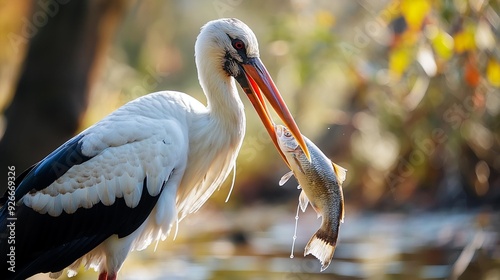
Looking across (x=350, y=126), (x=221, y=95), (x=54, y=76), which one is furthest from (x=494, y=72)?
(x=350, y=126)

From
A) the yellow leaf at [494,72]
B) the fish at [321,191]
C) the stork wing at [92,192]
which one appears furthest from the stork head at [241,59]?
the yellow leaf at [494,72]

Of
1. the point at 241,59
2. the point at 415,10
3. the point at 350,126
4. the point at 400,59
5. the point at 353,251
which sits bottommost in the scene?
the point at 350,126

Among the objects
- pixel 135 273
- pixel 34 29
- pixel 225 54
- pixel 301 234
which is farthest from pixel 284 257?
pixel 225 54

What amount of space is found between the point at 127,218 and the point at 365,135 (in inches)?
370

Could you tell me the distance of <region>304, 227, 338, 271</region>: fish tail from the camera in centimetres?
523

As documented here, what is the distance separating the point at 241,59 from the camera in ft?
18.4

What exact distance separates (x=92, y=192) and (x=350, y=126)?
31.3 feet

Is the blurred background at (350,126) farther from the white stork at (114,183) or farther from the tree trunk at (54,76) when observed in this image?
the white stork at (114,183)

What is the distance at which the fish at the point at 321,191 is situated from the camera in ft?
17.2

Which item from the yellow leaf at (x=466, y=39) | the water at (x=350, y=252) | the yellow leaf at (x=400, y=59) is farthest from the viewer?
the water at (x=350, y=252)

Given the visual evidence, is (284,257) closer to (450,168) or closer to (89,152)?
(450,168)

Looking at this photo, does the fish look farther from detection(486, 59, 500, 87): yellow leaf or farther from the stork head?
detection(486, 59, 500, 87): yellow leaf

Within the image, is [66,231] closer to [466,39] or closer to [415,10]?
[415,10]

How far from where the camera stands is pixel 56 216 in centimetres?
545
